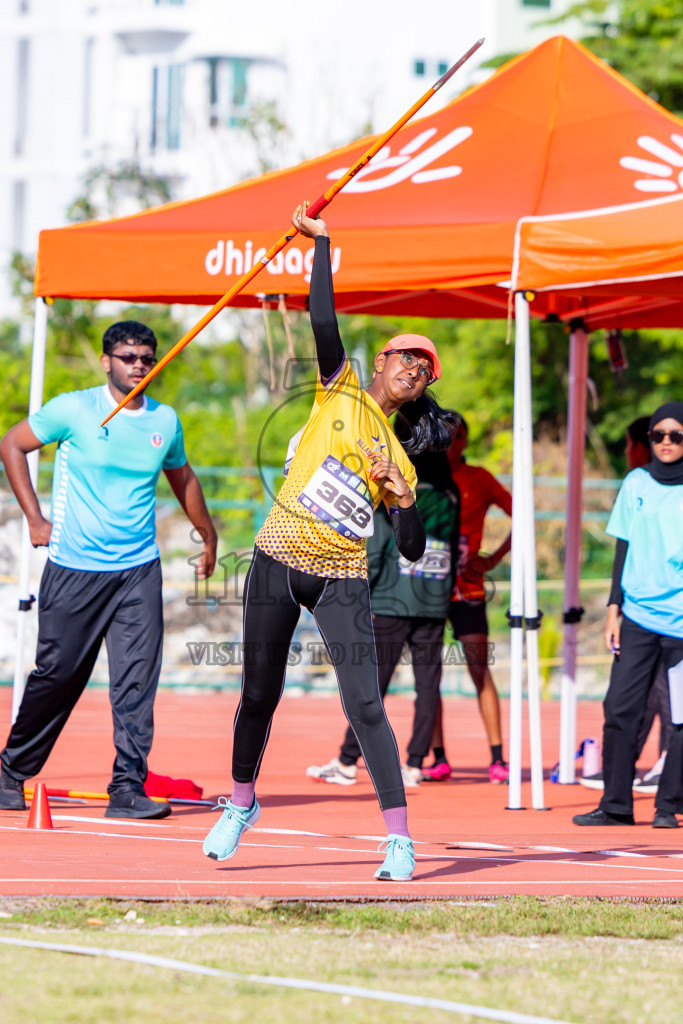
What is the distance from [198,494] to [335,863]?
2223 millimetres

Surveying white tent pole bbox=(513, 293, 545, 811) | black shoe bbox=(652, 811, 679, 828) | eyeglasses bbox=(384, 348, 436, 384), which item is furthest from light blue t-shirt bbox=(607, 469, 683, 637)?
eyeglasses bbox=(384, 348, 436, 384)

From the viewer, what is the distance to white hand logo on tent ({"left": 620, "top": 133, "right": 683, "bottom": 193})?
287 inches

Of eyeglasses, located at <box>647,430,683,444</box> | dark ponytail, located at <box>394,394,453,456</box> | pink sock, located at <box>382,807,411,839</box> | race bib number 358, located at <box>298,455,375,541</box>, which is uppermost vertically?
eyeglasses, located at <box>647,430,683,444</box>

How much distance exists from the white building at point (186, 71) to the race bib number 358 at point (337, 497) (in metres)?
25.2

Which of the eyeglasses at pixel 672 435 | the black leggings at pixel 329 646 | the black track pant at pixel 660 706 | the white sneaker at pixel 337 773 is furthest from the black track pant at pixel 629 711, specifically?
the black leggings at pixel 329 646

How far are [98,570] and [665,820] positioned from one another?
2940mm

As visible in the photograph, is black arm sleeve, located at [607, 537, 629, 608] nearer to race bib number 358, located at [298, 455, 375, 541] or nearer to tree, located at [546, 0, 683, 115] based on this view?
race bib number 358, located at [298, 455, 375, 541]

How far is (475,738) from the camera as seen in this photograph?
38.0ft

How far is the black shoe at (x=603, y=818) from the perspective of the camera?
6703 millimetres

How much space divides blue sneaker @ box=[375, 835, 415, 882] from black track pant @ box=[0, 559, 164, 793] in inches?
75.0

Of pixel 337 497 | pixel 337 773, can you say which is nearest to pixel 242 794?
pixel 337 497

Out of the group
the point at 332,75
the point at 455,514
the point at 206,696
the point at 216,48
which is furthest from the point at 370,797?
the point at 216,48

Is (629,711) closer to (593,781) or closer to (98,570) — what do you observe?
(593,781)

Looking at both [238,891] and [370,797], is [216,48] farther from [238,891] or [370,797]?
[238,891]
